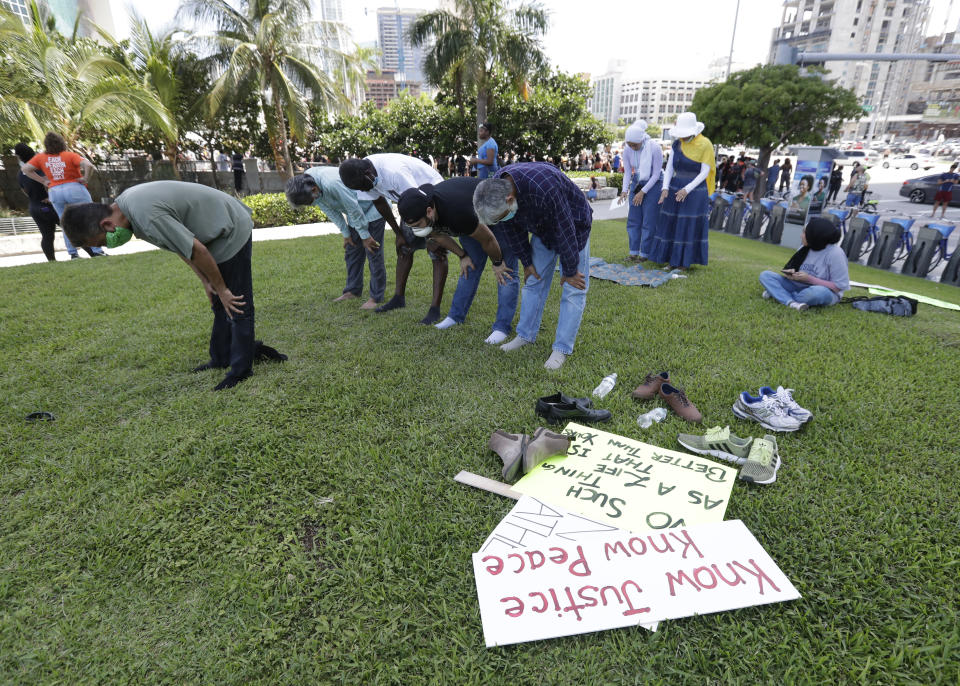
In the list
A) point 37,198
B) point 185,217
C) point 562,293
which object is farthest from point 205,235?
point 37,198

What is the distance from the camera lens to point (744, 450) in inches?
Answer: 102

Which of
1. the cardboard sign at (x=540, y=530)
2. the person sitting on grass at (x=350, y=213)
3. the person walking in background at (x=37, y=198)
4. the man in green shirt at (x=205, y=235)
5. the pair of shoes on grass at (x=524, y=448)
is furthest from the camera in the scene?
the person walking in background at (x=37, y=198)

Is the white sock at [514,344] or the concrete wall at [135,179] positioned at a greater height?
the concrete wall at [135,179]

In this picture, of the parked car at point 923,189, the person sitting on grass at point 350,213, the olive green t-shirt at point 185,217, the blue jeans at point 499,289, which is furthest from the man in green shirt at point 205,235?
the parked car at point 923,189

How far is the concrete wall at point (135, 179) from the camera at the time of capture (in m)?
12.4

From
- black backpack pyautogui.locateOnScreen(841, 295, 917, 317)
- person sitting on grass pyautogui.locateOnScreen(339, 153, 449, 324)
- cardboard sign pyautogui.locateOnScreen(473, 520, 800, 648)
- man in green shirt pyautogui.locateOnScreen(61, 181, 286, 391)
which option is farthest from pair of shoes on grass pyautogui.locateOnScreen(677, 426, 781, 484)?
black backpack pyautogui.locateOnScreen(841, 295, 917, 317)

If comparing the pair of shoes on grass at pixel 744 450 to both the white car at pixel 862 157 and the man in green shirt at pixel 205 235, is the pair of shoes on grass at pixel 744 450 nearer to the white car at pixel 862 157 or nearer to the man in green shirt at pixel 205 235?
the man in green shirt at pixel 205 235

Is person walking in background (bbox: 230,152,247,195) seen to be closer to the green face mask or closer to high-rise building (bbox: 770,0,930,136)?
the green face mask

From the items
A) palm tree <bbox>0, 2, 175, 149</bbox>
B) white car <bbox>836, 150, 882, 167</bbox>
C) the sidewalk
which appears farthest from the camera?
white car <bbox>836, 150, 882, 167</bbox>

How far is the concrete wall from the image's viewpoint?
1236 cm

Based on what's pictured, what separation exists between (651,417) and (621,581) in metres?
1.26

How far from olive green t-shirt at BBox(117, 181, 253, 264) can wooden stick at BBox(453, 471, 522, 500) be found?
6.36 feet

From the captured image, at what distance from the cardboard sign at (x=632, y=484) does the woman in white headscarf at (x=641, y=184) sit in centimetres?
487

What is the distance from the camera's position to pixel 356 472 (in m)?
2.55
